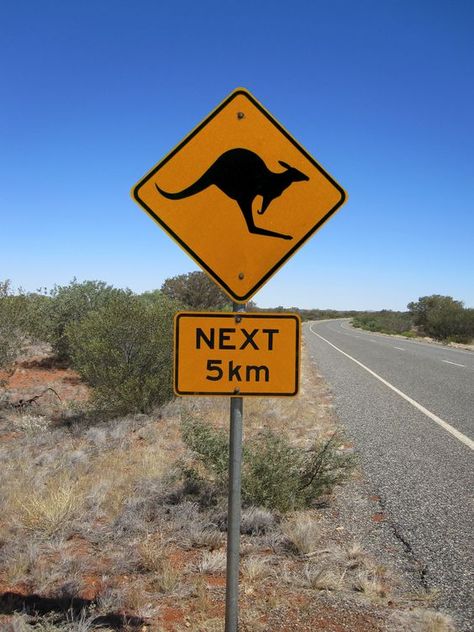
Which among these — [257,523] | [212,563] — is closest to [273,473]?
[257,523]

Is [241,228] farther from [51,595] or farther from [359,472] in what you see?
[359,472]

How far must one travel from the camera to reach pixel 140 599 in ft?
10.6

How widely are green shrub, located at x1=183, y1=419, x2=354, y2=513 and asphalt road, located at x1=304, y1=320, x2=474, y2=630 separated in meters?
0.57

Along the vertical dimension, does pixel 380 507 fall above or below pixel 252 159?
below

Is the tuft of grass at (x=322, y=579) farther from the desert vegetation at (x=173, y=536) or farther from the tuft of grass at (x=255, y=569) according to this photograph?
the tuft of grass at (x=255, y=569)

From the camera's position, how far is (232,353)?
2.52 m

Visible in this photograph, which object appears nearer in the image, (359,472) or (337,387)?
(359,472)

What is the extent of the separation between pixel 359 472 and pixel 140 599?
11.1ft

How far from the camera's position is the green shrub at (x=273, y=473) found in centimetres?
471

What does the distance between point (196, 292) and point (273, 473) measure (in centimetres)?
2179

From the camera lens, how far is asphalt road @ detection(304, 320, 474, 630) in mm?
3762

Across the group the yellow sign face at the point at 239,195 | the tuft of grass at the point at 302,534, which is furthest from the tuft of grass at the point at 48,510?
the yellow sign face at the point at 239,195

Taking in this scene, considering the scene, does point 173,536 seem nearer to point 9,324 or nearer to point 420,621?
point 420,621

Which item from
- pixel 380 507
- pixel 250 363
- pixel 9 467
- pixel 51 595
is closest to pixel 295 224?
pixel 250 363
